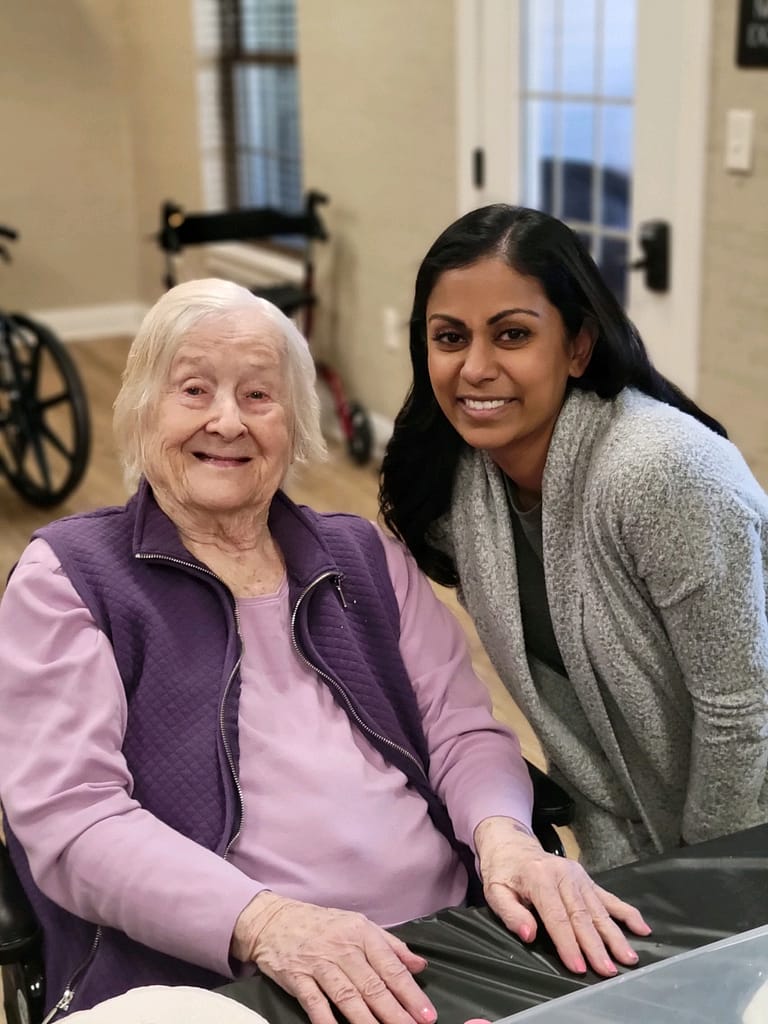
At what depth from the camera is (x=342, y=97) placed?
483cm

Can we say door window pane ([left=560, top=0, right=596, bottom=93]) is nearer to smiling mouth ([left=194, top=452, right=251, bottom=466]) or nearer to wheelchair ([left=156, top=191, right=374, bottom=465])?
wheelchair ([left=156, top=191, right=374, bottom=465])

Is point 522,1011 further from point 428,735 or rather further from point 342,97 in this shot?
point 342,97

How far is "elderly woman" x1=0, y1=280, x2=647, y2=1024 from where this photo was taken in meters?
1.26

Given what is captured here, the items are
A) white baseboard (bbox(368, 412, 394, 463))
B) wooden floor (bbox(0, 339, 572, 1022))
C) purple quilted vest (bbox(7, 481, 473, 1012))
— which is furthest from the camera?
white baseboard (bbox(368, 412, 394, 463))

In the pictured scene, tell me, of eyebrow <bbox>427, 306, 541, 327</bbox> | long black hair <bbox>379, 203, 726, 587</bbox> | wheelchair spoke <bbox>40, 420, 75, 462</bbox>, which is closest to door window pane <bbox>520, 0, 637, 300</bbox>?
wheelchair spoke <bbox>40, 420, 75, 462</bbox>

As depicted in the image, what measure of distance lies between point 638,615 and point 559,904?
1.40 feet

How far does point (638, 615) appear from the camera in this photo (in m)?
1.51

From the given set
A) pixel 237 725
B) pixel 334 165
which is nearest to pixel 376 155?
pixel 334 165

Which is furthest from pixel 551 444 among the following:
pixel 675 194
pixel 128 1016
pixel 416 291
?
pixel 675 194

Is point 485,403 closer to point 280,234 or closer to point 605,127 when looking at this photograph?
point 605,127

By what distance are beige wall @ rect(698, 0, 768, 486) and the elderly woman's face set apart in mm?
1968

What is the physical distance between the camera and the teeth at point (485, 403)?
4.98 ft

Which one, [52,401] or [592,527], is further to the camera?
[52,401]

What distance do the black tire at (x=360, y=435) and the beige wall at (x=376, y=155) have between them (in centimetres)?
9
